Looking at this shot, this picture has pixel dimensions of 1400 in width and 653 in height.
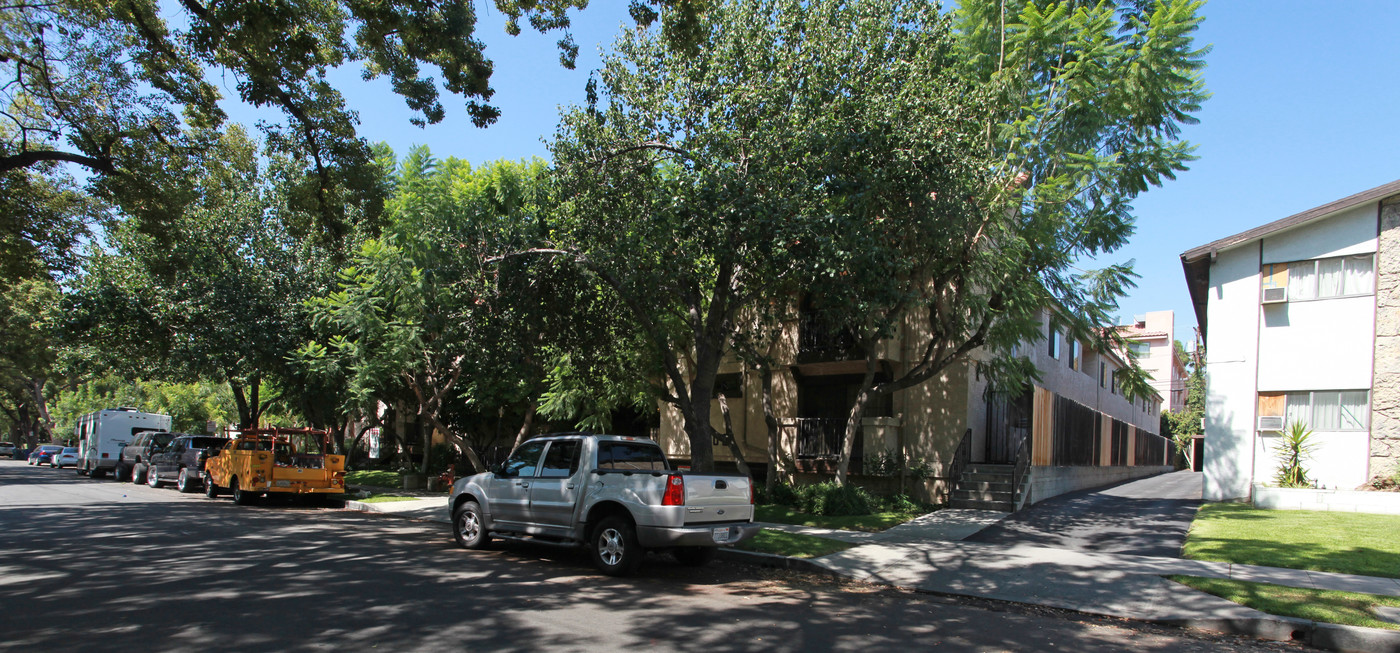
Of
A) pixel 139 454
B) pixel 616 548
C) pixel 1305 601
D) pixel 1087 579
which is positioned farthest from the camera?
pixel 139 454

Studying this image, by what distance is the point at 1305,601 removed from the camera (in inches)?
328

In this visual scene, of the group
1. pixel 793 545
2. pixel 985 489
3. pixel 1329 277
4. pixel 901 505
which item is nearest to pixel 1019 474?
pixel 985 489

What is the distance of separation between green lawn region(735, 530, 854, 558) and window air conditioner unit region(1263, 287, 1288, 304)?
40.7 ft

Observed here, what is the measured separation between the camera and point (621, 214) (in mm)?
14062

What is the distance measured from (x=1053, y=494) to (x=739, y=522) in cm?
1308

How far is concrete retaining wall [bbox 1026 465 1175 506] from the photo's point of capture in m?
18.4

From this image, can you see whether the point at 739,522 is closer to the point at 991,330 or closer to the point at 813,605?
the point at 813,605

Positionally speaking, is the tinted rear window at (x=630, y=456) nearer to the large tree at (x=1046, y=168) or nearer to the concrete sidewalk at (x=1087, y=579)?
the concrete sidewalk at (x=1087, y=579)

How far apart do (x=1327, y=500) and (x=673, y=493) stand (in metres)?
14.6

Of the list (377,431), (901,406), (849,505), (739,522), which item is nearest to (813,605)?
(739,522)

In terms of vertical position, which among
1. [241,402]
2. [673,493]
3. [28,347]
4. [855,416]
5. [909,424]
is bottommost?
[241,402]

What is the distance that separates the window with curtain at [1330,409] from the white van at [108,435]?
3595cm

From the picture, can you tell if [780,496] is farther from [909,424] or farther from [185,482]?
[185,482]

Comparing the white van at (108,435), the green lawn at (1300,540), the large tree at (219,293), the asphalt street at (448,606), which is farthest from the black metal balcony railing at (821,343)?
the white van at (108,435)
